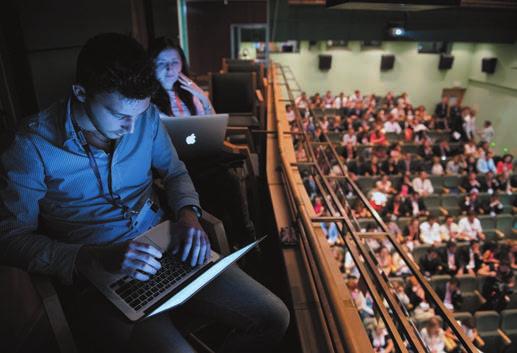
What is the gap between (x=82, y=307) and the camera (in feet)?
3.19

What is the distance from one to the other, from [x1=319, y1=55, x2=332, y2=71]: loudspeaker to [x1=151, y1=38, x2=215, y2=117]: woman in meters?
9.93

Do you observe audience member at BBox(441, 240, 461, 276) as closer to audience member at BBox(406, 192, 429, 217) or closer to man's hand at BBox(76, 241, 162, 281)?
audience member at BBox(406, 192, 429, 217)

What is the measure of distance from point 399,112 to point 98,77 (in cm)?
920

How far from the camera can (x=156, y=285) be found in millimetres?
967

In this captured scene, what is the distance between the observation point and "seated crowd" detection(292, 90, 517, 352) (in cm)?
412

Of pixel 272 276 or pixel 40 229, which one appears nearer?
pixel 40 229

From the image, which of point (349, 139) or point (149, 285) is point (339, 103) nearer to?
point (349, 139)

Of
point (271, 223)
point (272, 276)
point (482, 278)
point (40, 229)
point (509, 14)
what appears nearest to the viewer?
point (40, 229)

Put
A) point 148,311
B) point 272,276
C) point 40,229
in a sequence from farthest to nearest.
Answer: point 272,276, point 40,229, point 148,311

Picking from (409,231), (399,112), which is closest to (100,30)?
(409,231)

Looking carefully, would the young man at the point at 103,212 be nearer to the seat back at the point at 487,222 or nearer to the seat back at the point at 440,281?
the seat back at the point at 440,281

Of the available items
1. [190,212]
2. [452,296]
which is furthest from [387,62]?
[190,212]

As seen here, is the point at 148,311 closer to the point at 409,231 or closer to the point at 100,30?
the point at 100,30

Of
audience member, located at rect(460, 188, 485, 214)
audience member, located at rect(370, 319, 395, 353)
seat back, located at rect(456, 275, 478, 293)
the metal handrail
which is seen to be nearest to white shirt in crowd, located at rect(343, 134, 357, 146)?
audience member, located at rect(460, 188, 485, 214)
